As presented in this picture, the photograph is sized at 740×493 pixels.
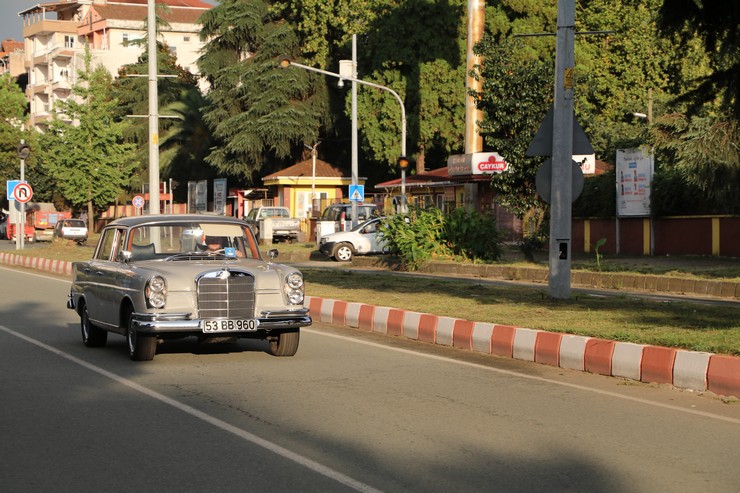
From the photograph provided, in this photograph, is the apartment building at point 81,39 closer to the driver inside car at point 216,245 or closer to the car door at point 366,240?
the car door at point 366,240

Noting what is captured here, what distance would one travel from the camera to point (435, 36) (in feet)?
197

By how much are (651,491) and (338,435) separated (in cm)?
248

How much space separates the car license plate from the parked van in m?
33.1

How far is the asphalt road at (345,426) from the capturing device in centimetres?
672

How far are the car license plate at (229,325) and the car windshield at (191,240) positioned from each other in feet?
4.77

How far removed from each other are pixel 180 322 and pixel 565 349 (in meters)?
4.34

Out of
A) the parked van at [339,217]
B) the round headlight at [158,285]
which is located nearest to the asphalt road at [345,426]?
the round headlight at [158,285]

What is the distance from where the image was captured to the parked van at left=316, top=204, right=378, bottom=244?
45781 mm

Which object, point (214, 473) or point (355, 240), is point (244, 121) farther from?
point (214, 473)

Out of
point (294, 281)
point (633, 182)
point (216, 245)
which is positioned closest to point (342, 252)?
point (633, 182)

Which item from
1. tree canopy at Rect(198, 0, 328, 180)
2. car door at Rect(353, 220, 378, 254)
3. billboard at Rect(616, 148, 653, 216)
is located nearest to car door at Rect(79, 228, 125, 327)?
billboard at Rect(616, 148, 653, 216)

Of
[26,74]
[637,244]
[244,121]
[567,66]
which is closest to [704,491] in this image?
[567,66]

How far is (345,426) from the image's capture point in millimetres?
8469

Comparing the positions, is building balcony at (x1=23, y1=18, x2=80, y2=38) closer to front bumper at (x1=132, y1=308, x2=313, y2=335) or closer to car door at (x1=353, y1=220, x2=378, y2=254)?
car door at (x1=353, y1=220, x2=378, y2=254)
